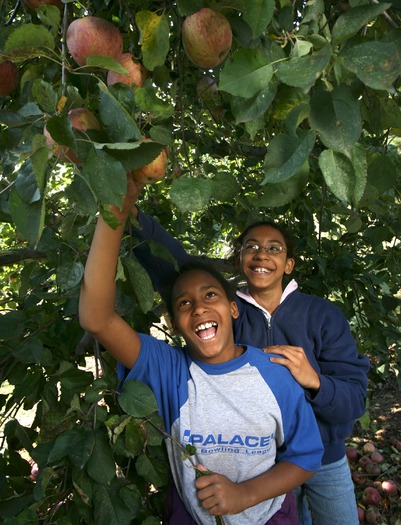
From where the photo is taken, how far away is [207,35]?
0.88 meters

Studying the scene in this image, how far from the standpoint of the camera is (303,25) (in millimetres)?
712

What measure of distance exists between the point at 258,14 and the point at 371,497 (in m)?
2.88

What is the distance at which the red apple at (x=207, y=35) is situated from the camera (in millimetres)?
861

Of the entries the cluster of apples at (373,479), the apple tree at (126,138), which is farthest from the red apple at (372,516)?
the apple tree at (126,138)

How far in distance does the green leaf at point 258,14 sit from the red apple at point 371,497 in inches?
113

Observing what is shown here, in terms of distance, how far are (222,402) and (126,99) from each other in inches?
32.2

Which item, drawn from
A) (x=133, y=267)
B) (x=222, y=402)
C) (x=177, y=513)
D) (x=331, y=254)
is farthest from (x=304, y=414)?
(x=331, y=254)

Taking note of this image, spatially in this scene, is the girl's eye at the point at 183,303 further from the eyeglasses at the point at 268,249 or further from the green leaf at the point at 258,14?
the green leaf at the point at 258,14

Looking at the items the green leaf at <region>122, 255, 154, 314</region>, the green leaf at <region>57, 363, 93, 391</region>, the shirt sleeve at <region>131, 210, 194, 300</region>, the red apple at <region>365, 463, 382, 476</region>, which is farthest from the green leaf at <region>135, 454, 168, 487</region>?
the red apple at <region>365, 463, 382, 476</region>

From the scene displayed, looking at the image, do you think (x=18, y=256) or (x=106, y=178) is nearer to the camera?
(x=106, y=178)

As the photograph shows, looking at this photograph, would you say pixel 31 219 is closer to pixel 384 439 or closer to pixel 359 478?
pixel 359 478

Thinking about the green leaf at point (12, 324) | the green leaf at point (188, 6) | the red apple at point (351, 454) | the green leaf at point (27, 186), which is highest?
the green leaf at point (188, 6)

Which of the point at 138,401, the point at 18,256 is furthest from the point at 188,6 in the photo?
the point at 18,256

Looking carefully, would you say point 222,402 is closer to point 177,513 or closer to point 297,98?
point 177,513
